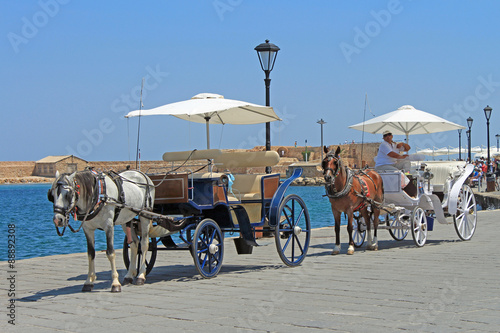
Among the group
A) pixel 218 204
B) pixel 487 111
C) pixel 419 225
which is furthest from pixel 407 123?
pixel 487 111

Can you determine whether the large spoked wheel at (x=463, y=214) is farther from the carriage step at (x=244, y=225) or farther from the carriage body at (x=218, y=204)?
the carriage step at (x=244, y=225)

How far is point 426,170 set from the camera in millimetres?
13422

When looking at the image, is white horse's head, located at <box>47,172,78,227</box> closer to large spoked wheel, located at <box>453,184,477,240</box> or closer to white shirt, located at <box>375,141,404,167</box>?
white shirt, located at <box>375,141,404,167</box>

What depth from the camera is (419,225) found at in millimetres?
12859

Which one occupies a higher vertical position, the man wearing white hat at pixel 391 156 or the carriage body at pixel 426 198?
the man wearing white hat at pixel 391 156

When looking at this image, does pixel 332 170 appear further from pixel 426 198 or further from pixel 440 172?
pixel 440 172

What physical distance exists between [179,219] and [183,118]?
2.47 m

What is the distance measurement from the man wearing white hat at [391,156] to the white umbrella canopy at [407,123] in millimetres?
783

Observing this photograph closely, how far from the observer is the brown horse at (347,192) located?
11453 mm

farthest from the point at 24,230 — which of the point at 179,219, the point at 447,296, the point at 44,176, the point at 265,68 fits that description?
the point at 44,176

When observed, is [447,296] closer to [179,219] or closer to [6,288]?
[179,219]

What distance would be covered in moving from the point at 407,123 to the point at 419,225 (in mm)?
3068

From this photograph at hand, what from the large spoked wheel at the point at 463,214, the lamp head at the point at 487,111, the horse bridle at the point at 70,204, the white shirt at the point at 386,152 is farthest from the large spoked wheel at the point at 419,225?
the lamp head at the point at 487,111

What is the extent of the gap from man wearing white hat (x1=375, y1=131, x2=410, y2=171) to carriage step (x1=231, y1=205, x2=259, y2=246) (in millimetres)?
4621
